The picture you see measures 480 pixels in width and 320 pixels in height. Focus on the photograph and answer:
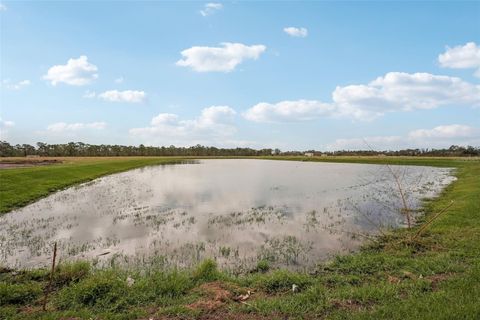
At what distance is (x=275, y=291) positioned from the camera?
320 inches

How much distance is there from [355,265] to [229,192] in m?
18.9

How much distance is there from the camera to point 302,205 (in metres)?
21.8

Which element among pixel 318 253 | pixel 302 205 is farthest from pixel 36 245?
pixel 302 205

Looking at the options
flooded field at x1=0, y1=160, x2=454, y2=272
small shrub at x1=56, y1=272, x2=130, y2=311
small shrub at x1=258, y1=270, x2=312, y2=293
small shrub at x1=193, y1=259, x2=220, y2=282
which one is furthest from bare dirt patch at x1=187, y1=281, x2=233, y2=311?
flooded field at x1=0, y1=160, x2=454, y2=272

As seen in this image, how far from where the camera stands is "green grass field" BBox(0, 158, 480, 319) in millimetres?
6758

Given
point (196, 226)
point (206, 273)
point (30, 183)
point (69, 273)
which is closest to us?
point (69, 273)

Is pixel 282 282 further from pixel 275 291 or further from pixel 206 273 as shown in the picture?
pixel 206 273

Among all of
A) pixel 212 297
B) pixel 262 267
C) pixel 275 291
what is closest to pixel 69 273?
pixel 212 297

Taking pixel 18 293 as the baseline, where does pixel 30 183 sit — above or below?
above

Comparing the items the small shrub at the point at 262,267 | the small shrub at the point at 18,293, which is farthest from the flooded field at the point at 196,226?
the small shrub at the point at 18,293

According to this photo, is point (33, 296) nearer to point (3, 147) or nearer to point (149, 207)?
point (149, 207)

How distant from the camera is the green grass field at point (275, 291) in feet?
22.2

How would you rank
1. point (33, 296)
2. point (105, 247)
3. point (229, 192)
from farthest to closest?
point (229, 192) → point (105, 247) → point (33, 296)

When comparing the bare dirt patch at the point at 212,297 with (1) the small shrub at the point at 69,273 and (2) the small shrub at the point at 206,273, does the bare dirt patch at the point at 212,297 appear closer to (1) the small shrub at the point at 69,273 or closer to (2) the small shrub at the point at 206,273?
(2) the small shrub at the point at 206,273
